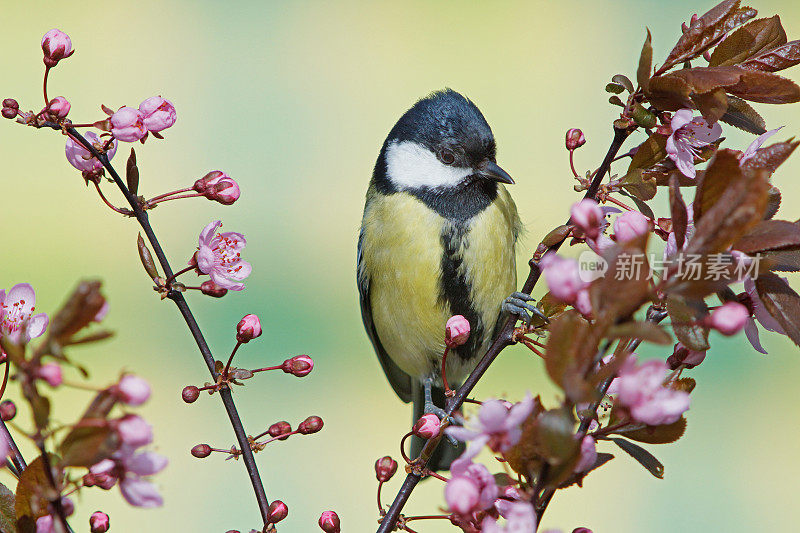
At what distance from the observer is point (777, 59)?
0.47m

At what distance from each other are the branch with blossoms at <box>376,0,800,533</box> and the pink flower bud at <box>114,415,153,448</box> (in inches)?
5.0

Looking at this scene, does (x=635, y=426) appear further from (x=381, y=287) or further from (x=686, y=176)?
(x=381, y=287)

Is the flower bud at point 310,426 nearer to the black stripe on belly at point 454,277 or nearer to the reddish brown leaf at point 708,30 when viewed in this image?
the reddish brown leaf at point 708,30

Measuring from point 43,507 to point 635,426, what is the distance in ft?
0.90

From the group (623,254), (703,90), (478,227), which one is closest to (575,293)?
(623,254)

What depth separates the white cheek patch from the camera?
105 centimetres

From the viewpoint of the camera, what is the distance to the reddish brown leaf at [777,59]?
0.47m

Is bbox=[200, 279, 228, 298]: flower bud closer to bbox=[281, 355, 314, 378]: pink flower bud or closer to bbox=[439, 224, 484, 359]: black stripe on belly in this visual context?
bbox=[281, 355, 314, 378]: pink flower bud

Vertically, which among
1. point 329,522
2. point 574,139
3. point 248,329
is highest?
point 574,139

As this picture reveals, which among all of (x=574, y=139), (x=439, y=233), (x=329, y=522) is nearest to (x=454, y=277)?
(x=439, y=233)

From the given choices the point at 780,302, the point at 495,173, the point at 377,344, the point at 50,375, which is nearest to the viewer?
the point at 50,375

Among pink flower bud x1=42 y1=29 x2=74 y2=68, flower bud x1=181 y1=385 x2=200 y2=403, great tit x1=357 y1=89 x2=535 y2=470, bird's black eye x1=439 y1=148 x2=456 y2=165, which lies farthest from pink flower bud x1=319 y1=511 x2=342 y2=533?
bird's black eye x1=439 y1=148 x2=456 y2=165

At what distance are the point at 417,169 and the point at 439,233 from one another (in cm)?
11

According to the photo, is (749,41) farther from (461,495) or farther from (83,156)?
(83,156)
